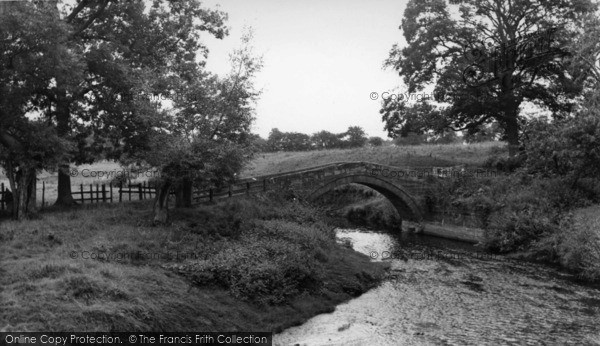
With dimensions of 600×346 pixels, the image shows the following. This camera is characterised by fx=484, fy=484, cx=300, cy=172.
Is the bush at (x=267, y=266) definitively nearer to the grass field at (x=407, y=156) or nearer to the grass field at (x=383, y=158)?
the grass field at (x=383, y=158)

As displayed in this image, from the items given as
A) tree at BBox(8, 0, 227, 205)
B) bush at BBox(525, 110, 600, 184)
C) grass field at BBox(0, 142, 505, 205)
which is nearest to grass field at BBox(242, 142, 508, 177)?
grass field at BBox(0, 142, 505, 205)

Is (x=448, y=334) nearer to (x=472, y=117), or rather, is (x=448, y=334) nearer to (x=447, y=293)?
(x=447, y=293)

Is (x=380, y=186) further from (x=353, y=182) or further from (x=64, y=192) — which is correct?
(x=64, y=192)

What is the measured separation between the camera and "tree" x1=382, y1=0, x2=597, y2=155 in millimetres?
43062

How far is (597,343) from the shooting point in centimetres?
1705

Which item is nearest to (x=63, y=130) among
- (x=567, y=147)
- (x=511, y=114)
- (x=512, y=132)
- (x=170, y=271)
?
(x=170, y=271)

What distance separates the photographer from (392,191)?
42.2m

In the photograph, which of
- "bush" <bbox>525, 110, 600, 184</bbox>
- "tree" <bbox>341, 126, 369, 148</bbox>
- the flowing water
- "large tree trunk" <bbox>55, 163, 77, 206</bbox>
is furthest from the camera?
"tree" <bbox>341, 126, 369, 148</bbox>

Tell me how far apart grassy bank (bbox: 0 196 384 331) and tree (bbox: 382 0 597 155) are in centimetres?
2338

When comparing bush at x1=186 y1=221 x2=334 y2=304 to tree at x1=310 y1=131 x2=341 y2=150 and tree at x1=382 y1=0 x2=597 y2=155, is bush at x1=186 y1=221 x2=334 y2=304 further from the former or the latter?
tree at x1=310 y1=131 x2=341 y2=150

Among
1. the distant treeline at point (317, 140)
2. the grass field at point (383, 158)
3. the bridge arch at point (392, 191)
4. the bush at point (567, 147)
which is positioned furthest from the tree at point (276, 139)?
the bush at point (567, 147)

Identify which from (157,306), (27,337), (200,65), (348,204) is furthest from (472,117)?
(27,337)

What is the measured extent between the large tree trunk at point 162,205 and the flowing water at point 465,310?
10337 millimetres

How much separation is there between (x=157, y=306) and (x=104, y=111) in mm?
16298
